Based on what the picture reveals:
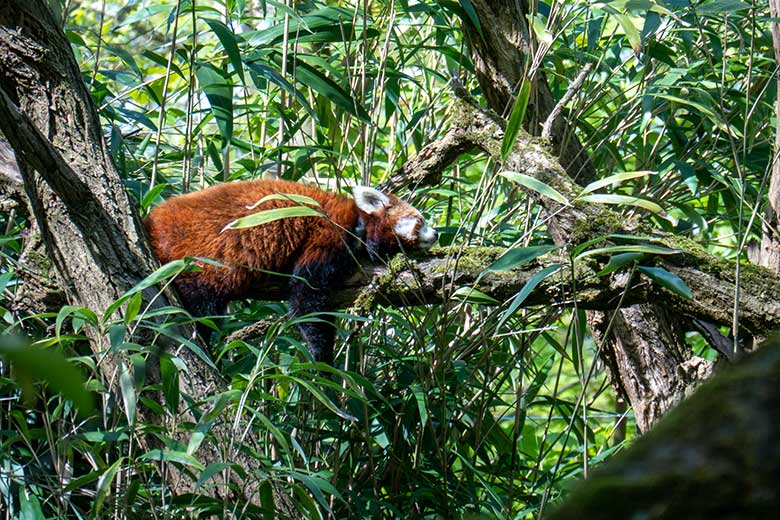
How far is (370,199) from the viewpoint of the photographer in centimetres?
316

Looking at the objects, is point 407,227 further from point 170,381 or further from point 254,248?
point 170,381

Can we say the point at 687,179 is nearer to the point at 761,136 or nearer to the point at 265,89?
the point at 761,136

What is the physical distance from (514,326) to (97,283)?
147 cm

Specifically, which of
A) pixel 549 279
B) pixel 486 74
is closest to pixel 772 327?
pixel 549 279

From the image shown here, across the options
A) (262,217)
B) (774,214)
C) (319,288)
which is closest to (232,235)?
(319,288)

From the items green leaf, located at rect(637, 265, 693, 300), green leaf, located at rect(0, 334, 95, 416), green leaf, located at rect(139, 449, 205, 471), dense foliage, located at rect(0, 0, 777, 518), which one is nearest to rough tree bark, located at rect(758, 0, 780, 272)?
dense foliage, located at rect(0, 0, 777, 518)

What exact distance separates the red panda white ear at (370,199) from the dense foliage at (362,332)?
0.28 feet

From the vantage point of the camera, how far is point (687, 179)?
310 centimetres

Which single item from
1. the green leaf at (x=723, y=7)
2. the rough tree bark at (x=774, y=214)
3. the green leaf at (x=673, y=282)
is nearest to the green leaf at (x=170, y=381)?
the green leaf at (x=673, y=282)

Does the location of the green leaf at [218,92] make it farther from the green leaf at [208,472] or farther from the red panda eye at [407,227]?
the green leaf at [208,472]

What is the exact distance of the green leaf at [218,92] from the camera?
2.83 meters

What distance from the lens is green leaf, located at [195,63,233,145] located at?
2830mm

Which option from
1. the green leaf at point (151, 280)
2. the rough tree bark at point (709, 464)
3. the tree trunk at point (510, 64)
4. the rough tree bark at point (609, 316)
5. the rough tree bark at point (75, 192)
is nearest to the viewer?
the rough tree bark at point (709, 464)

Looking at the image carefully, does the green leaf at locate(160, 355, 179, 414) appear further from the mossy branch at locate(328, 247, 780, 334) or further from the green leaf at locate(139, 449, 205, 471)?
the mossy branch at locate(328, 247, 780, 334)
